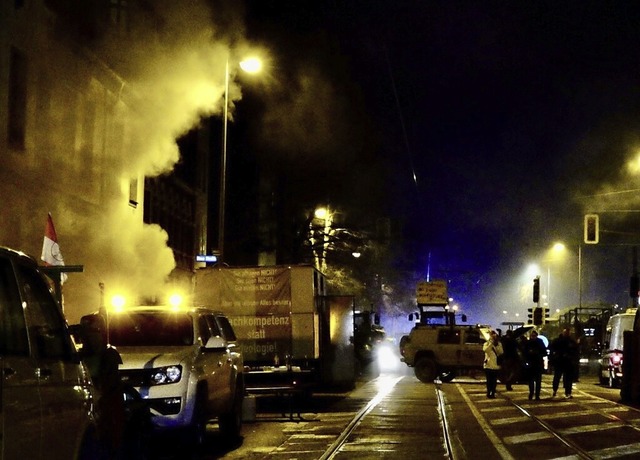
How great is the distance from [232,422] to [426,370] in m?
15.9

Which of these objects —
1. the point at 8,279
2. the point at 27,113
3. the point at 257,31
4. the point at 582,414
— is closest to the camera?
the point at 8,279

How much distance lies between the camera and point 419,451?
11734 millimetres

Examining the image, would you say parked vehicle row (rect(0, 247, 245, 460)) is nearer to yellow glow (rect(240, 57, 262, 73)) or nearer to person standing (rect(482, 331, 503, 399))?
yellow glow (rect(240, 57, 262, 73))

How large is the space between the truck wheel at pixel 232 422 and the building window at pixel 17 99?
18.7ft

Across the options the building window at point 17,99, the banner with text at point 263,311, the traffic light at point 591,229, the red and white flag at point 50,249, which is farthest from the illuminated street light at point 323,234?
the red and white flag at point 50,249

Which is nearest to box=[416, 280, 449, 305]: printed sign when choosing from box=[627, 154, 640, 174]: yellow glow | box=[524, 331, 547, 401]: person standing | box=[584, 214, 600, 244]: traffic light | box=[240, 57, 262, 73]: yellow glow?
box=[627, 154, 640, 174]: yellow glow

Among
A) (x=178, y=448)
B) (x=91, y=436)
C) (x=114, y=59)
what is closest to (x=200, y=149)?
(x=114, y=59)

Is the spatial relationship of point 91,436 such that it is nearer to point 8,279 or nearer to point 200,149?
point 8,279

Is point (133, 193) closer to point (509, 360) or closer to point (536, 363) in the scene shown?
point (536, 363)

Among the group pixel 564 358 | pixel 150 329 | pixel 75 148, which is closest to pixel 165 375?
pixel 150 329

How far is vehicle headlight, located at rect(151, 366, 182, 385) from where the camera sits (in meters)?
10.7

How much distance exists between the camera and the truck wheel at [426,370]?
2831 cm

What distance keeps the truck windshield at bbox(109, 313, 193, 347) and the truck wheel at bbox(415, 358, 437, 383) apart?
683 inches

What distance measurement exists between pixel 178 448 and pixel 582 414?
27.6ft
